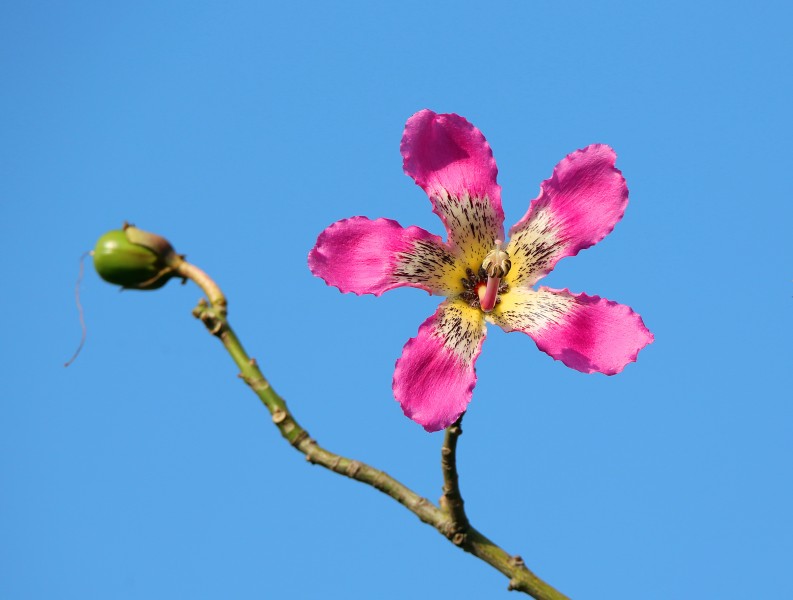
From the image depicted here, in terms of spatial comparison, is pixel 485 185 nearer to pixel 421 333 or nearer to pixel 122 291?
pixel 421 333

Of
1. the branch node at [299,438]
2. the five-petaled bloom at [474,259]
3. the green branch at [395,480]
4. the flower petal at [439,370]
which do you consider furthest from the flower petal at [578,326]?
the branch node at [299,438]

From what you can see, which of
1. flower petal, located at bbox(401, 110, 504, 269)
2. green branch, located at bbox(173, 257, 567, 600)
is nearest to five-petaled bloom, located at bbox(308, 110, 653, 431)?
flower petal, located at bbox(401, 110, 504, 269)

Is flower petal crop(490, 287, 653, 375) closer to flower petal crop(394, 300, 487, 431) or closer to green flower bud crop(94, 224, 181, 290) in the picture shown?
flower petal crop(394, 300, 487, 431)

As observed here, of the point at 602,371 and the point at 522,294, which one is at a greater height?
the point at 522,294

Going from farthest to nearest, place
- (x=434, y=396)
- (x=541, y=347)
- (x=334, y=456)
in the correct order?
(x=541, y=347), (x=434, y=396), (x=334, y=456)

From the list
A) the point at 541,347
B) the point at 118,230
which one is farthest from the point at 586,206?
the point at 118,230

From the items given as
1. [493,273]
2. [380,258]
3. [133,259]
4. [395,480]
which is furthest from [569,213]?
[133,259]
